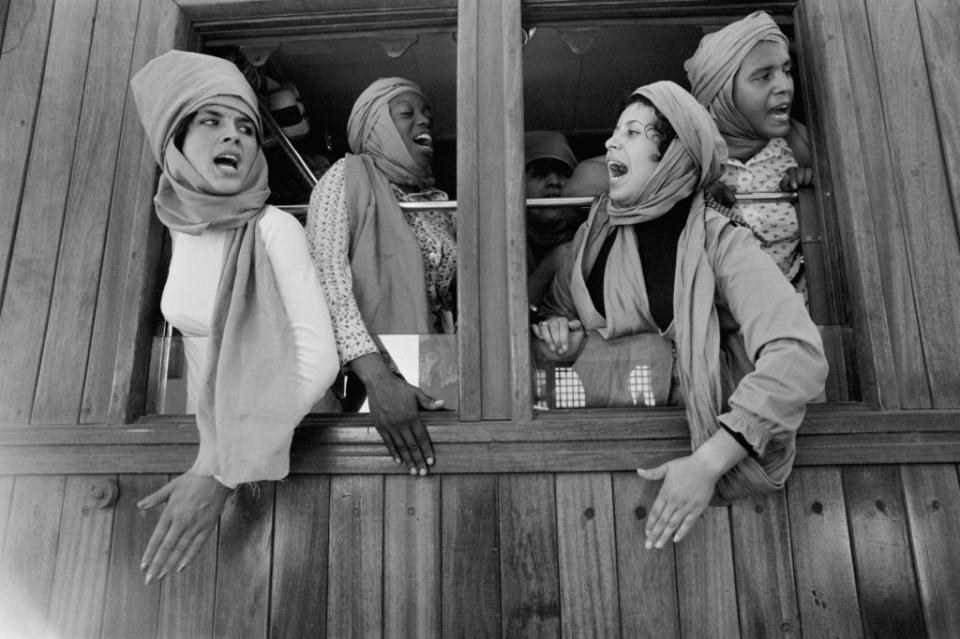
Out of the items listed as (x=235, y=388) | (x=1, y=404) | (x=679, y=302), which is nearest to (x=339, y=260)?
(x=235, y=388)

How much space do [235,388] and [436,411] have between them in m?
0.50

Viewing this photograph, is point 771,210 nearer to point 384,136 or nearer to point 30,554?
point 384,136

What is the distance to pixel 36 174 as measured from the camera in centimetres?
234

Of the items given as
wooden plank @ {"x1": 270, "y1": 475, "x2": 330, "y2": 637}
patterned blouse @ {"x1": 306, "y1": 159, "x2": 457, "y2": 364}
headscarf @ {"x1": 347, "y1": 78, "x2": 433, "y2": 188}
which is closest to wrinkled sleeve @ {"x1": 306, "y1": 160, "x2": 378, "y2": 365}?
patterned blouse @ {"x1": 306, "y1": 159, "x2": 457, "y2": 364}

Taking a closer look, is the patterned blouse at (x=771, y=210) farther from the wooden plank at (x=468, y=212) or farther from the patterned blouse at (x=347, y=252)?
the patterned blouse at (x=347, y=252)

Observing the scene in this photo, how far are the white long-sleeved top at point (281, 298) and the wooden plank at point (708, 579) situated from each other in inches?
37.1

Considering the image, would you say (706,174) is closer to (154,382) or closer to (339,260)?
(339,260)

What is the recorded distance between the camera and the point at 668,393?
1993mm

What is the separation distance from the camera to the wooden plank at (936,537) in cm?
180

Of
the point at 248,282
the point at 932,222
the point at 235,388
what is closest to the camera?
the point at 235,388

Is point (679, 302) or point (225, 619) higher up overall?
point (679, 302)

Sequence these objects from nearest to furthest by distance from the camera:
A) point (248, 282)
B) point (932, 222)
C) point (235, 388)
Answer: point (235, 388), point (248, 282), point (932, 222)

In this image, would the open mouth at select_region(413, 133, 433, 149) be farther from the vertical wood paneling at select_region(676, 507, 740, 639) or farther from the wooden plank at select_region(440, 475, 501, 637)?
the vertical wood paneling at select_region(676, 507, 740, 639)

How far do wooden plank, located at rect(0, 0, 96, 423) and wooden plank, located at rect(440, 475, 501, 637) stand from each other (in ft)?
3.94
